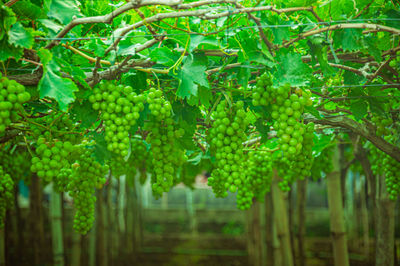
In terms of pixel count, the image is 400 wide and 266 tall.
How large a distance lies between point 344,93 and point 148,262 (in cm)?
743

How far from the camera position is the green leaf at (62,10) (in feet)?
5.44

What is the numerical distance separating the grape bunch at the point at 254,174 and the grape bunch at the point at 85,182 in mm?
1467

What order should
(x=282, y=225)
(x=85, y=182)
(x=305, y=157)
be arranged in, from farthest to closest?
(x=282, y=225)
(x=85, y=182)
(x=305, y=157)

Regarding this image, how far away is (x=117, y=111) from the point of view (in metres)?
1.89

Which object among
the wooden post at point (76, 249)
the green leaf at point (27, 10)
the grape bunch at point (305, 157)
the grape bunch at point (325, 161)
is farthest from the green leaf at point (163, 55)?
the wooden post at point (76, 249)

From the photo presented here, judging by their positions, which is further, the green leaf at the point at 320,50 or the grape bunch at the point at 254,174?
the grape bunch at the point at 254,174

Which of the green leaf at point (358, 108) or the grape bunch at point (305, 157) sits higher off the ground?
the green leaf at point (358, 108)

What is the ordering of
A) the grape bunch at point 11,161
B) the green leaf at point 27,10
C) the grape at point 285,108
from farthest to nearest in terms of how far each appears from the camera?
the grape bunch at point 11,161 < the grape at point 285,108 < the green leaf at point 27,10

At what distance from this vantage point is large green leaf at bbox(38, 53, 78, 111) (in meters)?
1.67

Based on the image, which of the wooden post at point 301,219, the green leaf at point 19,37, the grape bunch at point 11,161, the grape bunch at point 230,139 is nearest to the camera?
the green leaf at point 19,37

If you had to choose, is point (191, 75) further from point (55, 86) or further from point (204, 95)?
point (55, 86)

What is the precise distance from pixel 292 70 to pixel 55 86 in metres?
1.13

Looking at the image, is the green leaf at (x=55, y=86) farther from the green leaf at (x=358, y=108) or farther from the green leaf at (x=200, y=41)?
the green leaf at (x=358, y=108)

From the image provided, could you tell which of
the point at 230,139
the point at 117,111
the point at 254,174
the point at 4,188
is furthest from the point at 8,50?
the point at 254,174
